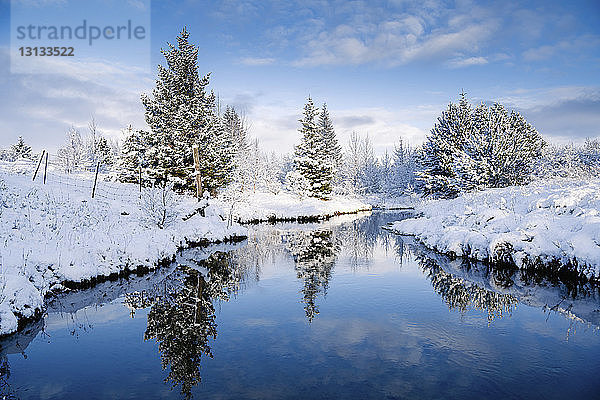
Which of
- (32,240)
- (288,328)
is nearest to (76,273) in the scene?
(32,240)

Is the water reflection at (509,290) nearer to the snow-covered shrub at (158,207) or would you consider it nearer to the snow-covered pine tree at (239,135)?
the snow-covered shrub at (158,207)

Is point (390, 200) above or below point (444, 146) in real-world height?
below

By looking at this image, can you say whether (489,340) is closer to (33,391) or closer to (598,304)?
(598,304)

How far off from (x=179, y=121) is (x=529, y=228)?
906 inches

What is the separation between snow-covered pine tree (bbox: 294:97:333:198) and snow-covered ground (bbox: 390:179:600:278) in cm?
2395

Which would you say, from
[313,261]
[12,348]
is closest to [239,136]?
[313,261]

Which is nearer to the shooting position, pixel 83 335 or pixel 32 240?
pixel 83 335

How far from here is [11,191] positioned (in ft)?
55.4

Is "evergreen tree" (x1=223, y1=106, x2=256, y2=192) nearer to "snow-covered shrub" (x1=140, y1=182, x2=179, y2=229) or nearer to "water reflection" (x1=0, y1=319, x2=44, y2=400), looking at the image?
"snow-covered shrub" (x1=140, y1=182, x2=179, y2=229)

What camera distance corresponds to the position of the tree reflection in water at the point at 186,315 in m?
6.56

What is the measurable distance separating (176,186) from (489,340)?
27.8 m

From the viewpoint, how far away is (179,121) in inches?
1041

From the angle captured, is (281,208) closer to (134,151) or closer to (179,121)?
(134,151)


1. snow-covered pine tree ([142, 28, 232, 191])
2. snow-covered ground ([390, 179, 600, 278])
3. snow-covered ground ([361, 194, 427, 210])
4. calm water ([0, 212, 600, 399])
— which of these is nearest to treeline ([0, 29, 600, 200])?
snow-covered pine tree ([142, 28, 232, 191])
